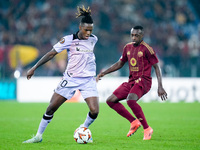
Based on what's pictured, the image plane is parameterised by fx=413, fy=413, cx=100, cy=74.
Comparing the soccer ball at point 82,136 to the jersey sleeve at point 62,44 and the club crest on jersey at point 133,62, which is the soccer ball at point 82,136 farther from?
the club crest on jersey at point 133,62

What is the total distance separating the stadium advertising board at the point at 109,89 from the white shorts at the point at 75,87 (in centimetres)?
1288

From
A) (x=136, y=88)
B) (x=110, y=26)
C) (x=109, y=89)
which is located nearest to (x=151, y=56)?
(x=136, y=88)

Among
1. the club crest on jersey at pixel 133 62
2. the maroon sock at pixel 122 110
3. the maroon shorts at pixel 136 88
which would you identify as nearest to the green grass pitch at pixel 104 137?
the maroon sock at pixel 122 110

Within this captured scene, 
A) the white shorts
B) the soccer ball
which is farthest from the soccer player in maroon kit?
the soccer ball

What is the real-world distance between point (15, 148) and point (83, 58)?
2.06 meters

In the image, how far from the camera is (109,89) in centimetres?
2069

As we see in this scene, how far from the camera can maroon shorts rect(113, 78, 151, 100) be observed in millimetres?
8268

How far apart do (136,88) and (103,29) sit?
757 inches

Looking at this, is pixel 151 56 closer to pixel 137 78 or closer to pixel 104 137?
pixel 137 78

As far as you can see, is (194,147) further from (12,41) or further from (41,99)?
(12,41)

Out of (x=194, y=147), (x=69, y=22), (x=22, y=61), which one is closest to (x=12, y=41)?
(x=22, y=61)

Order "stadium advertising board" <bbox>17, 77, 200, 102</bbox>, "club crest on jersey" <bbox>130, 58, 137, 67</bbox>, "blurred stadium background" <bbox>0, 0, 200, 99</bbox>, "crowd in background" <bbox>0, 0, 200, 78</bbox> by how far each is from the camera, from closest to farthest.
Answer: "club crest on jersey" <bbox>130, 58, 137, 67</bbox>
"stadium advertising board" <bbox>17, 77, 200, 102</bbox>
"blurred stadium background" <bbox>0, 0, 200, 99</bbox>
"crowd in background" <bbox>0, 0, 200, 78</bbox>

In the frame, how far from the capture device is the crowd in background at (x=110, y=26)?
24.9 m

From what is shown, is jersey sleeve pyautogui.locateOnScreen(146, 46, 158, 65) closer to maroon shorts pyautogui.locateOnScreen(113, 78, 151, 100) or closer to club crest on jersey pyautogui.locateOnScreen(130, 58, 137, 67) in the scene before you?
club crest on jersey pyautogui.locateOnScreen(130, 58, 137, 67)
